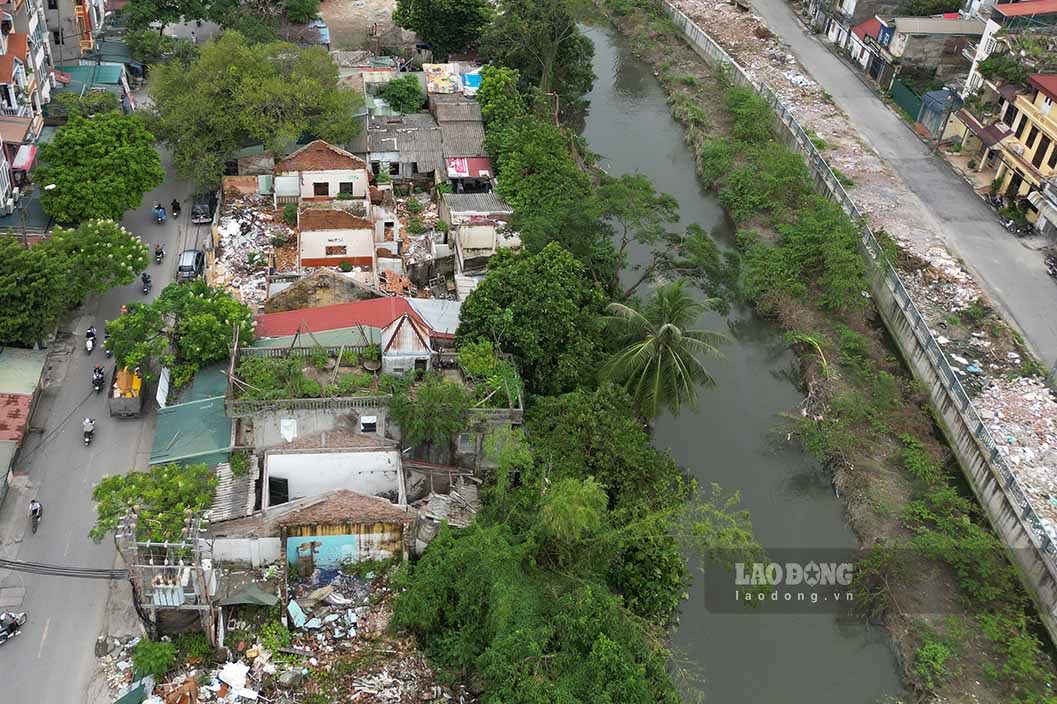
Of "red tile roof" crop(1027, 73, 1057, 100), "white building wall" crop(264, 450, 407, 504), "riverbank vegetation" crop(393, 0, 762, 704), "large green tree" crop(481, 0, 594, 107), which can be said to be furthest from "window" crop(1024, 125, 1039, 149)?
"white building wall" crop(264, 450, 407, 504)

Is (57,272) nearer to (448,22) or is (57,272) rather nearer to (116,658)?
(116,658)

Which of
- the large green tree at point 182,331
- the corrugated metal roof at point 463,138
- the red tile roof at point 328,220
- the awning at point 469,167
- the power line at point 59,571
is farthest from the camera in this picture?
the corrugated metal roof at point 463,138

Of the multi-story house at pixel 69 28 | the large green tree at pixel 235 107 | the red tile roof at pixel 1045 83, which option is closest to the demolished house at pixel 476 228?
the large green tree at pixel 235 107

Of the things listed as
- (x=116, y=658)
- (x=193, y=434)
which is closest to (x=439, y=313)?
(x=193, y=434)

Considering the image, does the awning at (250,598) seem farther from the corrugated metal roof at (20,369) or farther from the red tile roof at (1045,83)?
the red tile roof at (1045,83)

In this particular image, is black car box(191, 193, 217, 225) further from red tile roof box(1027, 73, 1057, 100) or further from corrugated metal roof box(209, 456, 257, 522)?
red tile roof box(1027, 73, 1057, 100)
